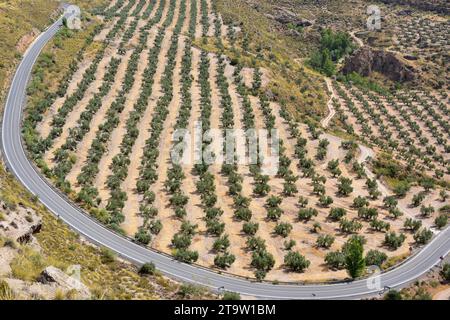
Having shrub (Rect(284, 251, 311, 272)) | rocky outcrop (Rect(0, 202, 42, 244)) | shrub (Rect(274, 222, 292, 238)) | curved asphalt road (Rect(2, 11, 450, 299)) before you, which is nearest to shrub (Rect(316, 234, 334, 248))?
shrub (Rect(274, 222, 292, 238))

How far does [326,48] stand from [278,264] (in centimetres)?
14194

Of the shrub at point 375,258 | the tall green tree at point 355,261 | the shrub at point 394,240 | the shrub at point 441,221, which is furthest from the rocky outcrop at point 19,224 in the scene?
the shrub at point 441,221

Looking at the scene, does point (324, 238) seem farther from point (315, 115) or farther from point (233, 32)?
point (233, 32)

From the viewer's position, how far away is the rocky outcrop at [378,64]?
6378 inches

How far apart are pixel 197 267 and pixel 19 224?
22.3 m

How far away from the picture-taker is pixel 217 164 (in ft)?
265

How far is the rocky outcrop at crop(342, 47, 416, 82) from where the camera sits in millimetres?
162000

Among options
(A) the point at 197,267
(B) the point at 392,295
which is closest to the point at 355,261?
(B) the point at 392,295

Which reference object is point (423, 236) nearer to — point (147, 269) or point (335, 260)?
point (335, 260)

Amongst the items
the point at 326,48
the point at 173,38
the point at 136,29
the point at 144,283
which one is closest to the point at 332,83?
the point at 326,48

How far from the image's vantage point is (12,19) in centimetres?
12394

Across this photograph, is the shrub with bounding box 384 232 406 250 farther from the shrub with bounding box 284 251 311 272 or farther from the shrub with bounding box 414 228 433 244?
the shrub with bounding box 284 251 311 272

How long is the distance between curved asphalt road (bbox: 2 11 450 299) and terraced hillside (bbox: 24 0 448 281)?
176cm

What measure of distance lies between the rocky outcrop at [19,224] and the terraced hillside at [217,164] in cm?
1729
